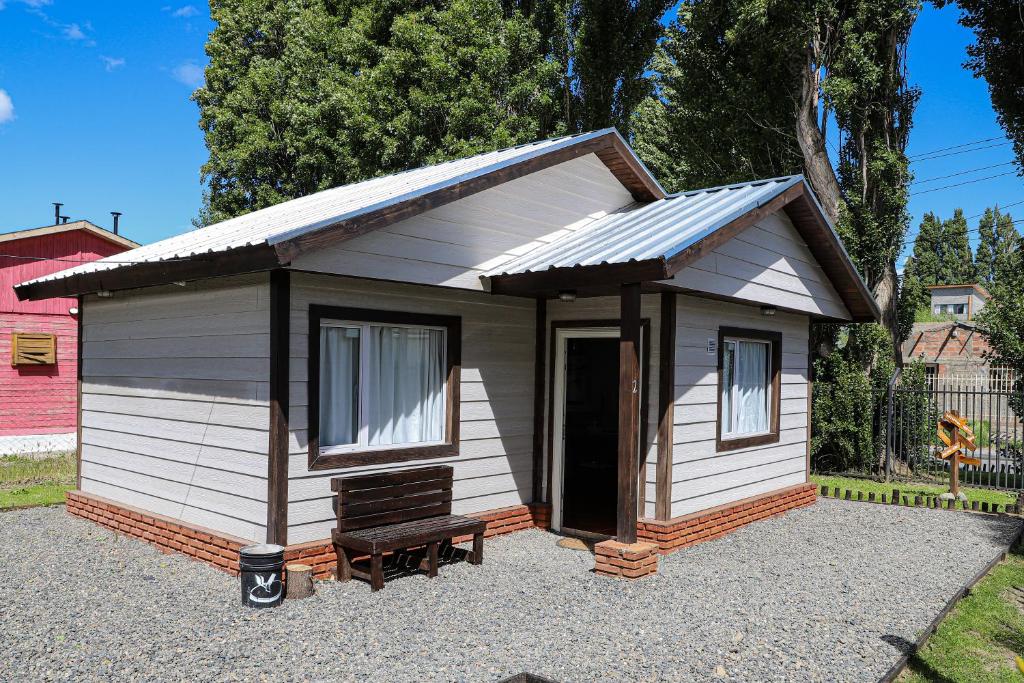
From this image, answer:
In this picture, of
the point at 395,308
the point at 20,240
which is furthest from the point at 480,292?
the point at 20,240

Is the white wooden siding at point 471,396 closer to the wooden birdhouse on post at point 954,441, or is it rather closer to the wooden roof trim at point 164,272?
the wooden roof trim at point 164,272

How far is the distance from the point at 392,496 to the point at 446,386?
137 centimetres

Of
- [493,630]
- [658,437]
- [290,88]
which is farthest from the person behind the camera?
[290,88]

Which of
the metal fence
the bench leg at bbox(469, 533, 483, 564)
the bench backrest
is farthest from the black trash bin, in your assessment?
the metal fence

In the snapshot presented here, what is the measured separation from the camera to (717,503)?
901 centimetres

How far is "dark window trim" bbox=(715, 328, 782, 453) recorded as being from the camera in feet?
29.5

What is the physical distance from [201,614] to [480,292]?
3.99 meters

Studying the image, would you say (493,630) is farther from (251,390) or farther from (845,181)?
(845,181)

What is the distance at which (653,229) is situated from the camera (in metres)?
8.09

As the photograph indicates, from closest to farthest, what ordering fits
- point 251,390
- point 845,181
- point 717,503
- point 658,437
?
point 251,390, point 658,437, point 717,503, point 845,181

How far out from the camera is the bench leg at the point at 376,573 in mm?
6438

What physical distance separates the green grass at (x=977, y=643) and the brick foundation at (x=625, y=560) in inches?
88.7

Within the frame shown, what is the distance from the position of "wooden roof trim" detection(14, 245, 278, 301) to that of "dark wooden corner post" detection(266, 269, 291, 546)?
1.28ft

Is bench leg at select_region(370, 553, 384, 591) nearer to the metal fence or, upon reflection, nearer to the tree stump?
the tree stump
